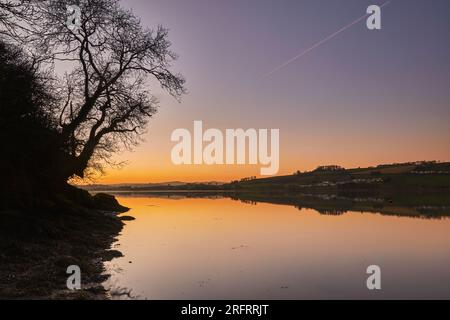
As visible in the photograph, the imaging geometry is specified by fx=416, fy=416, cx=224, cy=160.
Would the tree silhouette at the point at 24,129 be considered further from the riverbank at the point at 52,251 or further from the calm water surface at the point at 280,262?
the calm water surface at the point at 280,262

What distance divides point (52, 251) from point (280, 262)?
9.46 m

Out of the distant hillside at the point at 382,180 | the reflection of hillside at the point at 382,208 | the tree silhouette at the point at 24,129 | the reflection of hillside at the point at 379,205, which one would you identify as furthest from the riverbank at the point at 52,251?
the distant hillside at the point at 382,180

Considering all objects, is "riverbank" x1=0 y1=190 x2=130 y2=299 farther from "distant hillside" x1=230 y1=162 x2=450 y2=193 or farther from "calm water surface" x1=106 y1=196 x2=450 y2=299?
"distant hillside" x1=230 y1=162 x2=450 y2=193

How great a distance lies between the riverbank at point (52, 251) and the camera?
470 inches

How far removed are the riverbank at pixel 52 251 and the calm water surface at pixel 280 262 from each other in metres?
0.97

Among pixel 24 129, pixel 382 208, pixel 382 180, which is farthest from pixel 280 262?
pixel 382 180

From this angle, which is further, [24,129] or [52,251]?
[24,129]

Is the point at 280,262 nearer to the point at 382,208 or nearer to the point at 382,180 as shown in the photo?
the point at 382,208

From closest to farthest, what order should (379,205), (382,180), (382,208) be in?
(382,208) < (379,205) < (382,180)

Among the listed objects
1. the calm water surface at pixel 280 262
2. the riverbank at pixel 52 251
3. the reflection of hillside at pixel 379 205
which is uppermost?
the riverbank at pixel 52 251

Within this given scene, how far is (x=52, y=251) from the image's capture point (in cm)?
1684
